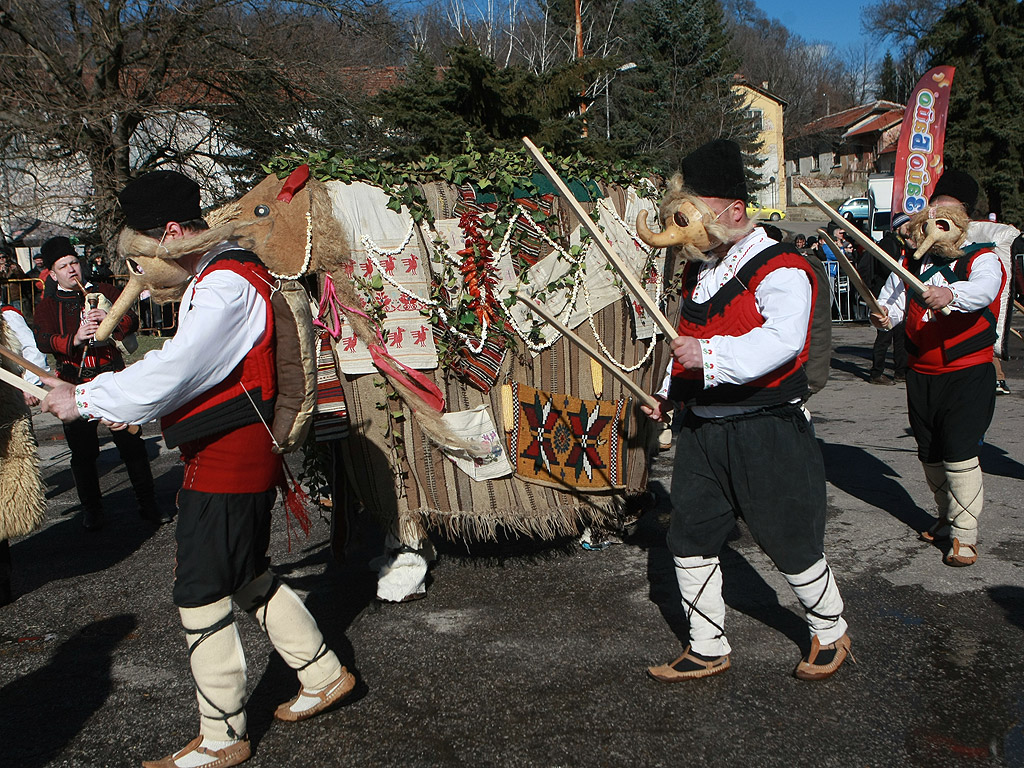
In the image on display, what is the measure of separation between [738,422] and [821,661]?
92 centimetres

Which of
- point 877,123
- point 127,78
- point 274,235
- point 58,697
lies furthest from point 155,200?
point 877,123

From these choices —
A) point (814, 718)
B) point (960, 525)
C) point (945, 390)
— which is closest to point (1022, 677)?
point (814, 718)

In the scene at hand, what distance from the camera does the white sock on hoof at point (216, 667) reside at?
2721mm

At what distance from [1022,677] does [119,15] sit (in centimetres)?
1582

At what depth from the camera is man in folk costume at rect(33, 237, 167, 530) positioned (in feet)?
17.2

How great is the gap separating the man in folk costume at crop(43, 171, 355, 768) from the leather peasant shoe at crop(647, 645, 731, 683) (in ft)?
4.78

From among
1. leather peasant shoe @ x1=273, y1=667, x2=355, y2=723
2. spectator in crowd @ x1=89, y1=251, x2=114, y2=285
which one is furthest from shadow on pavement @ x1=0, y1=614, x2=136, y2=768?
spectator in crowd @ x1=89, y1=251, x2=114, y2=285

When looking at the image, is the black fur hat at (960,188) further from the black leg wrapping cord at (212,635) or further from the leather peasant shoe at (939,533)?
the black leg wrapping cord at (212,635)

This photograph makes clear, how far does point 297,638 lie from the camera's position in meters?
2.94

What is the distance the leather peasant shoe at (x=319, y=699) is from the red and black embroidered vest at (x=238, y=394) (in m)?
0.98

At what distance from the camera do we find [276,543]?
498 cm

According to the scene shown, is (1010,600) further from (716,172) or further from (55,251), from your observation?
(55,251)

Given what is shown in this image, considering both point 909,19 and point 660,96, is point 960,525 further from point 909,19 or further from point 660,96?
point 909,19

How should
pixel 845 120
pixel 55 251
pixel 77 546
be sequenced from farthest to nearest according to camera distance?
1. pixel 845 120
2. pixel 55 251
3. pixel 77 546
